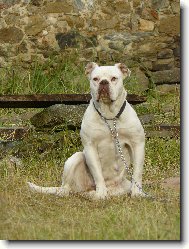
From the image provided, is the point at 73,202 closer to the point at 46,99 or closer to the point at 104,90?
the point at 104,90

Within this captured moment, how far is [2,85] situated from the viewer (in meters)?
10.5

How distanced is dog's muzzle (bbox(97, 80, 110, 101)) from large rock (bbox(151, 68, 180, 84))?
4.97m

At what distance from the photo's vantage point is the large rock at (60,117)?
332 inches

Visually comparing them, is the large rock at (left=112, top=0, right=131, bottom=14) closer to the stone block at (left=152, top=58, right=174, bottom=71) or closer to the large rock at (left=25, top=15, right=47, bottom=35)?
the stone block at (left=152, top=58, right=174, bottom=71)

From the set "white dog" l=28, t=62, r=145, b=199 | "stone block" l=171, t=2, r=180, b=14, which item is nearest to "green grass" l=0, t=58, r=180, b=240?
"white dog" l=28, t=62, r=145, b=199

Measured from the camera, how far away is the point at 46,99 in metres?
8.35

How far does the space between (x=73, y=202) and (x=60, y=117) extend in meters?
2.25

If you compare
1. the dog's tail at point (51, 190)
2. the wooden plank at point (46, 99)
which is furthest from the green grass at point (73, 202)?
the wooden plank at point (46, 99)

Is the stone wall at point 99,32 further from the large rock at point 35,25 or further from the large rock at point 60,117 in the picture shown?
the large rock at point 60,117

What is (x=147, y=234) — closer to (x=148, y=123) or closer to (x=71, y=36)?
(x=148, y=123)

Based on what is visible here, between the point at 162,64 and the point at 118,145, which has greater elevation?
the point at 162,64

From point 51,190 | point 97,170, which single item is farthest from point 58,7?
point 97,170

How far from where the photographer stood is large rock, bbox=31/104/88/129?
8.45 meters

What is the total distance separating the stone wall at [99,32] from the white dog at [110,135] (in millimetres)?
4810
